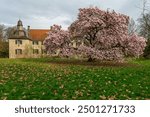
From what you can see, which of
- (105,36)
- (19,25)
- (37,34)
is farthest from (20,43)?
(105,36)

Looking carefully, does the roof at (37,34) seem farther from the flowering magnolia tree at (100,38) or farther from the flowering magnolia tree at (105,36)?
the flowering magnolia tree at (105,36)

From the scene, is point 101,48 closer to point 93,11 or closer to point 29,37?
point 93,11

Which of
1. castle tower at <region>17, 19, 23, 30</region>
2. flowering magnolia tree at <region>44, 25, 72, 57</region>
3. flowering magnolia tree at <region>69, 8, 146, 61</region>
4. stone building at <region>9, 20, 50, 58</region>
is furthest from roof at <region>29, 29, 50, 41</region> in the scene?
flowering magnolia tree at <region>69, 8, 146, 61</region>


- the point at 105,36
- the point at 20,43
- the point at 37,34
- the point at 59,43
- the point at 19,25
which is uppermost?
the point at 19,25

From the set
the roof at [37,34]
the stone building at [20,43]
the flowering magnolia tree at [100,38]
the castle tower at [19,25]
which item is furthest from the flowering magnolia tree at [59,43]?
the roof at [37,34]

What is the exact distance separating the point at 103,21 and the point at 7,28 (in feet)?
229

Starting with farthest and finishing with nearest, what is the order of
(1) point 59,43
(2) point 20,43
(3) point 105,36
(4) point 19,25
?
Answer: (2) point 20,43 < (4) point 19,25 < (1) point 59,43 < (3) point 105,36

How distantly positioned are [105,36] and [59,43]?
4.82m

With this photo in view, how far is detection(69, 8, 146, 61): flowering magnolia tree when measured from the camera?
2886cm

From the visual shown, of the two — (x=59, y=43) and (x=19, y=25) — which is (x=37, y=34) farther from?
(x=59, y=43)

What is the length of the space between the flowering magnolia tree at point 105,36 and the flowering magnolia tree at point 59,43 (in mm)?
1295

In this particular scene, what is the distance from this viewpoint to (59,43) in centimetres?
3052

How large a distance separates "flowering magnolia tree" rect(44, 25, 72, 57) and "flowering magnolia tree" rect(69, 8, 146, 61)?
51.0 inches

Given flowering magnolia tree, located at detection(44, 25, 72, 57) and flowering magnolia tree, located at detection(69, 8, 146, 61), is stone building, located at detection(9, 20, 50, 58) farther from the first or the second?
flowering magnolia tree, located at detection(69, 8, 146, 61)
